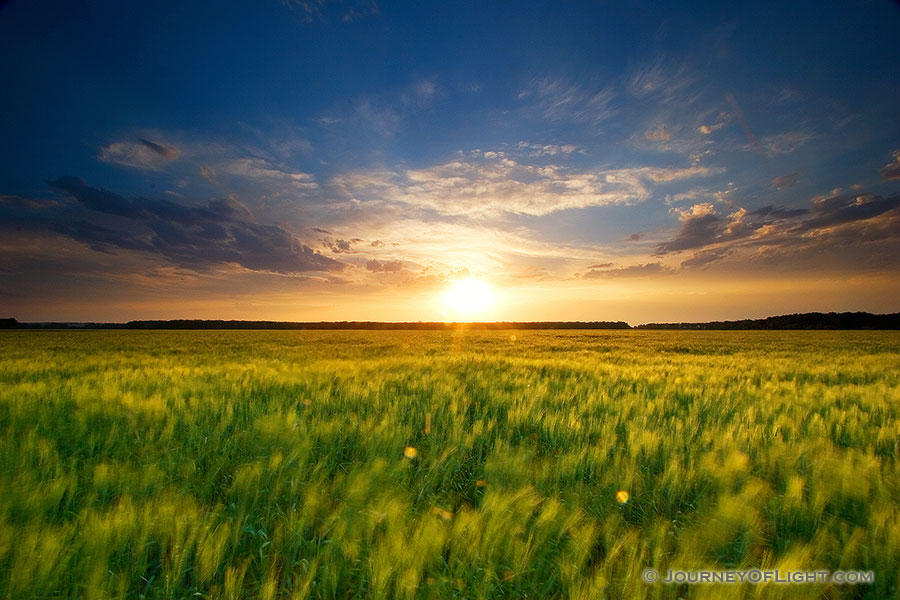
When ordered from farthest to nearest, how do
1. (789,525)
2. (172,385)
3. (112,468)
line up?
1. (172,385)
2. (112,468)
3. (789,525)

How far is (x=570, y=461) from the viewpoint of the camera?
107 inches

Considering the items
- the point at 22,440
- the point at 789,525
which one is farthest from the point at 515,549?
the point at 22,440

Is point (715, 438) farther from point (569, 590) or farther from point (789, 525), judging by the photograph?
point (569, 590)

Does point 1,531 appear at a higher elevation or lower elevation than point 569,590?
higher

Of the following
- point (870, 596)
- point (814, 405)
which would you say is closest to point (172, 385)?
point (870, 596)

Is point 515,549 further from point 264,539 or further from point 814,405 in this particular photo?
point 814,405

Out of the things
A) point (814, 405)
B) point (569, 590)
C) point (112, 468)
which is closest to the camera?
point (569, 590)

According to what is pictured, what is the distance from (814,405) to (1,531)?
7.39 meters

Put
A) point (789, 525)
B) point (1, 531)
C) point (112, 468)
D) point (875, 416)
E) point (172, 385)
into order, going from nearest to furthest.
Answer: point (1, 531) → point (789, 525) → point (112, 468) → point (875, 416) → point (172, 385)

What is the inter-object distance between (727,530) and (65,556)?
9.53 feet

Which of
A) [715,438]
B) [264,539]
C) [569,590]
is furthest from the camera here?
[715,438]

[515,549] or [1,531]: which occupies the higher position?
[1,531]

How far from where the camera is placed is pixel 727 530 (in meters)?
1.93

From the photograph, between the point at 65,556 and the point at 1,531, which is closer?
the point at 65,556
